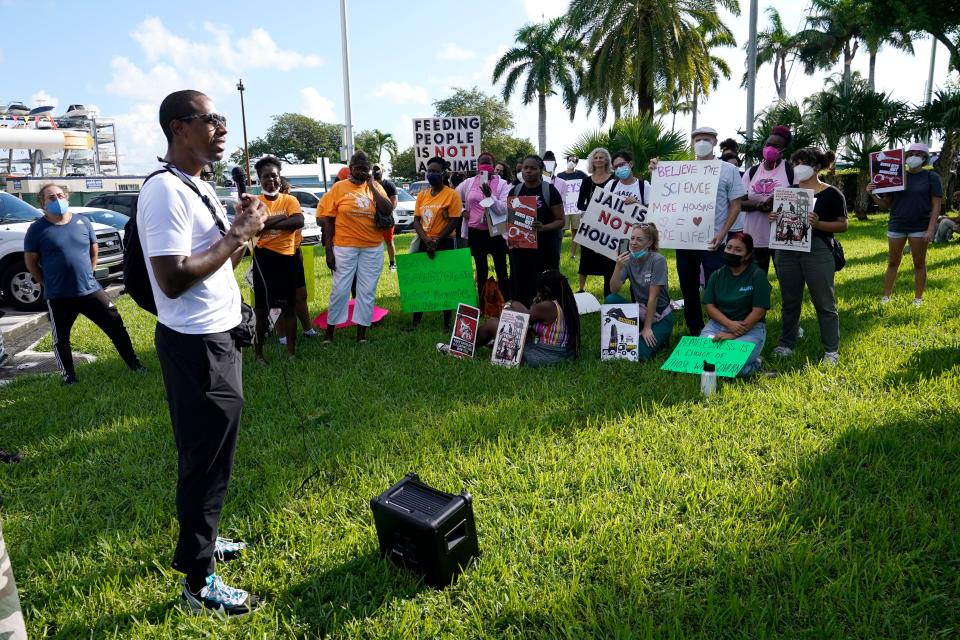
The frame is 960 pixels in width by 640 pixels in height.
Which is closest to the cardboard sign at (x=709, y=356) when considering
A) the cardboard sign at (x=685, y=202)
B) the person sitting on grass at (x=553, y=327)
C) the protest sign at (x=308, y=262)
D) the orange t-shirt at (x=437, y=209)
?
the person sitting on grass at (x=553, y=327)

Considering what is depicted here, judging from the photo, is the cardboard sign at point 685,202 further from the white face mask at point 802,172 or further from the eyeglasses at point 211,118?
the eyeglasses at point 211,118

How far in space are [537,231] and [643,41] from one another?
21716 mm

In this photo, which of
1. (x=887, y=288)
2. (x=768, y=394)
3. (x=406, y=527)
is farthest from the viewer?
(x=887, y=288)

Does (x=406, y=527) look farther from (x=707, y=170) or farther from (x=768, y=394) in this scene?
(x=707, y=170)

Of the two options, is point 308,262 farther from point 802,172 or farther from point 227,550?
point 802,172

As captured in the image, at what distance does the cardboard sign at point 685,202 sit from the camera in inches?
251

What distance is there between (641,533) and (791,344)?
3.67 metres

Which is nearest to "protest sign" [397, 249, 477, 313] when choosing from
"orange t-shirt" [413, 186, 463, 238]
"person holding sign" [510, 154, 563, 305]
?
"orange t-shirt" [413, 186, 463, 238]

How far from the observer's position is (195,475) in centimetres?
261

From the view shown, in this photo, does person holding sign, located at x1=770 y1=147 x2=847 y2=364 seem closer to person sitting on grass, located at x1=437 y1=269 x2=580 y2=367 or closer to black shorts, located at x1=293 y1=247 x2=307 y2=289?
person sitting on grass, located at x1=437 y1=269 x2=580 y2=367

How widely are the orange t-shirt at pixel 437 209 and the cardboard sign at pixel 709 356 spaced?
3318 millimetres

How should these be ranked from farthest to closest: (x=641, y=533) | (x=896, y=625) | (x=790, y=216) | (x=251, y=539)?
(x=790, y=216) → (x=251, y=539) → (x=641, y=533) → (x=896, y=625)

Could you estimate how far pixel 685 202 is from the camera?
659cm

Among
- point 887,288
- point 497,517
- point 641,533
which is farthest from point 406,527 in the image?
point 887,288
